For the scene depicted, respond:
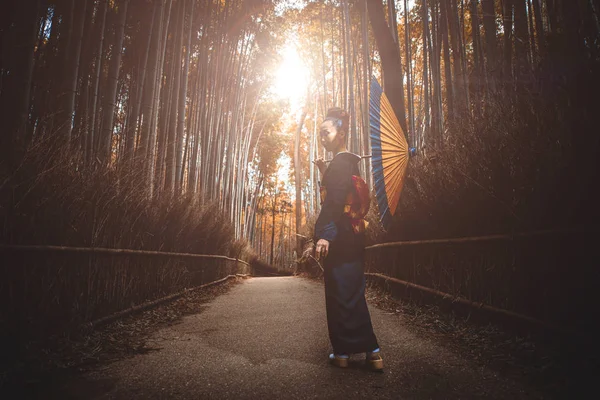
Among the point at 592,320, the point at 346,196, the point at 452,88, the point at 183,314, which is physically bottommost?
the point at 183,314

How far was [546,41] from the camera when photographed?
180 centimetres

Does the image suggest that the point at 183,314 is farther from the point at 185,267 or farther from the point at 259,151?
the point at 259,151

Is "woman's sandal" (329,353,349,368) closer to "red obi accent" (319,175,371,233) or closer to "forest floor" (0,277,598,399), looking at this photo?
"forest floor" (0,277,598,399)

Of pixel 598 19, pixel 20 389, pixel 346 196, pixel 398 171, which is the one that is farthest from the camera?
pixel 398 171

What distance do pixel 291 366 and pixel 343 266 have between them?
59cm

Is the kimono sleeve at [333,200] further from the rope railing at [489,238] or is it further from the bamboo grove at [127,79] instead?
the bamboo grove at [127,79]

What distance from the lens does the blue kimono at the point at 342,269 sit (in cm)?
176

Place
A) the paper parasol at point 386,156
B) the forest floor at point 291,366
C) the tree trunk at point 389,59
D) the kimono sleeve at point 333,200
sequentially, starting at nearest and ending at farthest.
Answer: the forest floor at point 291,366 < the kimono sleeve at point 333,200 < the paper parasol at point 386,156 < the tree trunk at point 389,59

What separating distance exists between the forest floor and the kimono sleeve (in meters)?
0.70

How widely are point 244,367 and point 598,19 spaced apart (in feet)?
7.87

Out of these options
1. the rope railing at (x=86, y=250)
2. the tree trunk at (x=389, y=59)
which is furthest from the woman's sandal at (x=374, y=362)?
the tree trunk at (x=389, y=59)

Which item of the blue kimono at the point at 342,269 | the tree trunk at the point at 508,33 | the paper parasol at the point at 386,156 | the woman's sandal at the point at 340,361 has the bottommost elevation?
the woman's sandal at the point at 340,361

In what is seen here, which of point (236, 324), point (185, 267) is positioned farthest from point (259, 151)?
point (236, 324)

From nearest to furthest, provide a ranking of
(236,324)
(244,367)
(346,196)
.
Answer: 1. (244,367)
2. (346,196)
3. (236,324)
